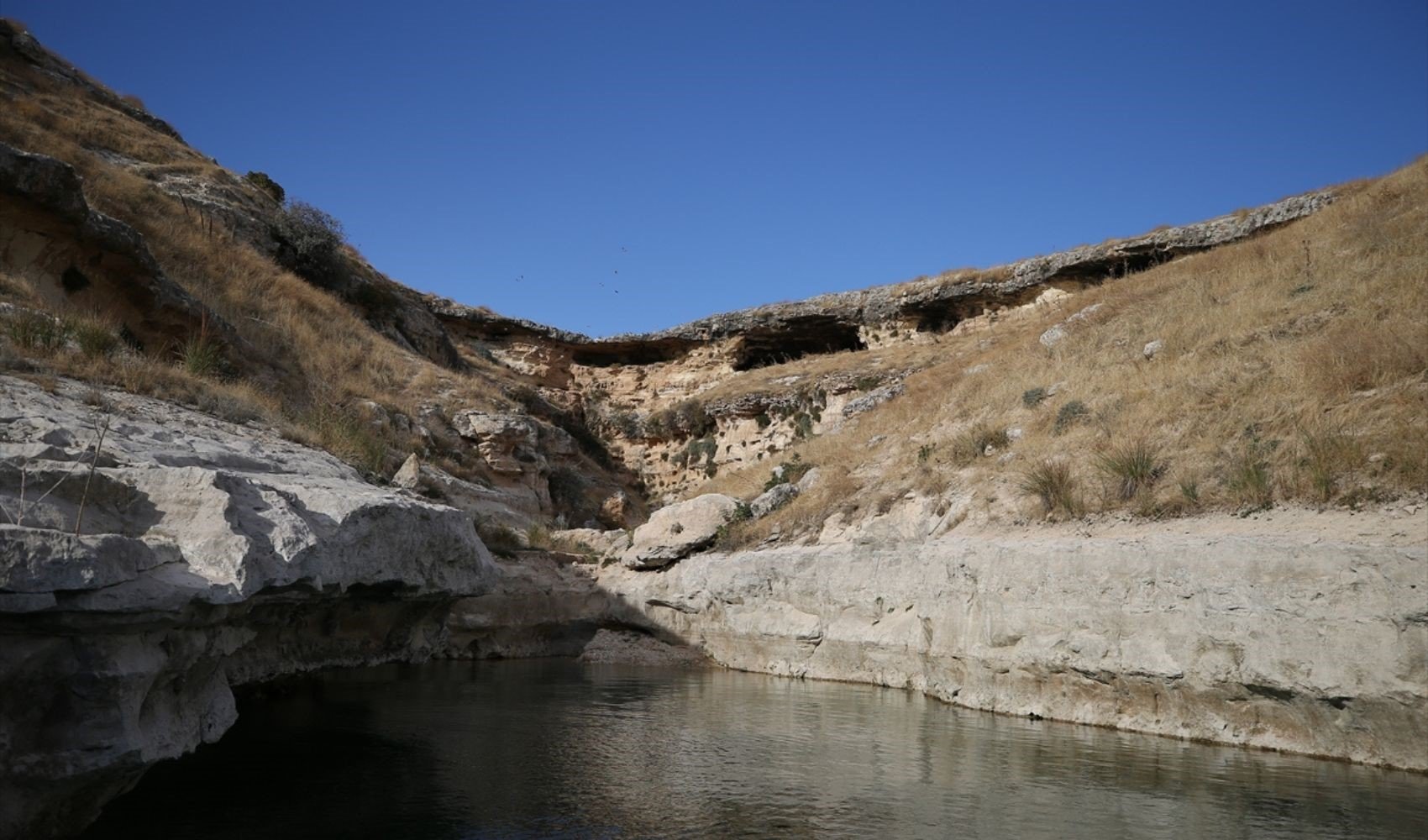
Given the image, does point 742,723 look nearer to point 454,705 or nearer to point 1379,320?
point 454,705

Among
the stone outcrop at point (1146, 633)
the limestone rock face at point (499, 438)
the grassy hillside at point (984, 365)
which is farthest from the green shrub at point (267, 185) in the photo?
the stone outcrop at point (1146, 633)

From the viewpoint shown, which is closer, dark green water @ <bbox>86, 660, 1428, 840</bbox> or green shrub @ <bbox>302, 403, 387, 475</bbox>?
dark green water @ <bbox>86, 660, 1428, 840</bbox>

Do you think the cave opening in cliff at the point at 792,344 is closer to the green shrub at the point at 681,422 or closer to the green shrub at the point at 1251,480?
the green shrub at the point at 681,422

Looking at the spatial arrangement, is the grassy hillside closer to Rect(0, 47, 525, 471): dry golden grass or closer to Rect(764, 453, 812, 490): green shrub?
Rect(0, 47, 525, 471): dry golden grass

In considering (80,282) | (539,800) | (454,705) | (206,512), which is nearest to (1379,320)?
(539,800)

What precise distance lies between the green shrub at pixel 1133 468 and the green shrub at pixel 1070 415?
7.12 ft

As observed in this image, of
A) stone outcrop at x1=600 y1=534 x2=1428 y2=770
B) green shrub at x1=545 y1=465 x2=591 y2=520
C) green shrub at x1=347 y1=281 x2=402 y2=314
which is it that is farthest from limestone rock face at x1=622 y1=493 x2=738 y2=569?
green shrub at x1=347 y1=281 x2=402 y2=314

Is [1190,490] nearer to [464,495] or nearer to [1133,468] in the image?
[1133,468]

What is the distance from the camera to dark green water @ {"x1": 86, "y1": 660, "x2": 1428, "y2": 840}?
273 inches

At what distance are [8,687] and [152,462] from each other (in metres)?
2.44

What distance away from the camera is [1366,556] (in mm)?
8586

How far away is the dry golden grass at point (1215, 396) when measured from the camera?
1080 cm

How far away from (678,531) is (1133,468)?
930 centimetres

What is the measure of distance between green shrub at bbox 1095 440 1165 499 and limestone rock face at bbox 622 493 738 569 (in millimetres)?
8083
